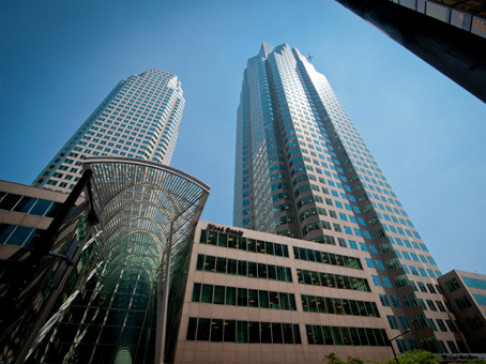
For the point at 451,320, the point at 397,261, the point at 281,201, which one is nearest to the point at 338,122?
the point at 281,201

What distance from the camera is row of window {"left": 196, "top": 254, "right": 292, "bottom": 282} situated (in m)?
25.7

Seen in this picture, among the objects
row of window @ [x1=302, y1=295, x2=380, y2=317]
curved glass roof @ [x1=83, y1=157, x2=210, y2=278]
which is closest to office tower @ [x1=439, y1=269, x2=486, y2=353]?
row of window @ [x1=302, y1=295, x2=380, y2=317]

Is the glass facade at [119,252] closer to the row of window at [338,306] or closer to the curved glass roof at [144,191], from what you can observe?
the curved glass roof at [144,191]

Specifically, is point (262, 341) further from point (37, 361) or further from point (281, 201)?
point (281, 201)

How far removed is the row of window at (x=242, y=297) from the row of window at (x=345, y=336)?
344 centimetres

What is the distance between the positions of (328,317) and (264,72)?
4176 inches

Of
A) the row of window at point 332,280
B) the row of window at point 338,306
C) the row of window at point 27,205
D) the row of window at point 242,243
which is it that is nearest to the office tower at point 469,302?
the row of window at point 338,306

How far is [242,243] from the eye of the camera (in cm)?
2906

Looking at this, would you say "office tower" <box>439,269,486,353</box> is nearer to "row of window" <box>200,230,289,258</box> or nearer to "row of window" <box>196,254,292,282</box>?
"row of window" <box>196,254,292,282</box>

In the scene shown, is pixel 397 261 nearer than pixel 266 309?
No

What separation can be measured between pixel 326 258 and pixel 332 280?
10.2ft

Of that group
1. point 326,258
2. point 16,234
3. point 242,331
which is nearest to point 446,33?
point 242,331

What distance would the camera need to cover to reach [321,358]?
24172 millimetres

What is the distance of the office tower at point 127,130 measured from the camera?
202ft
